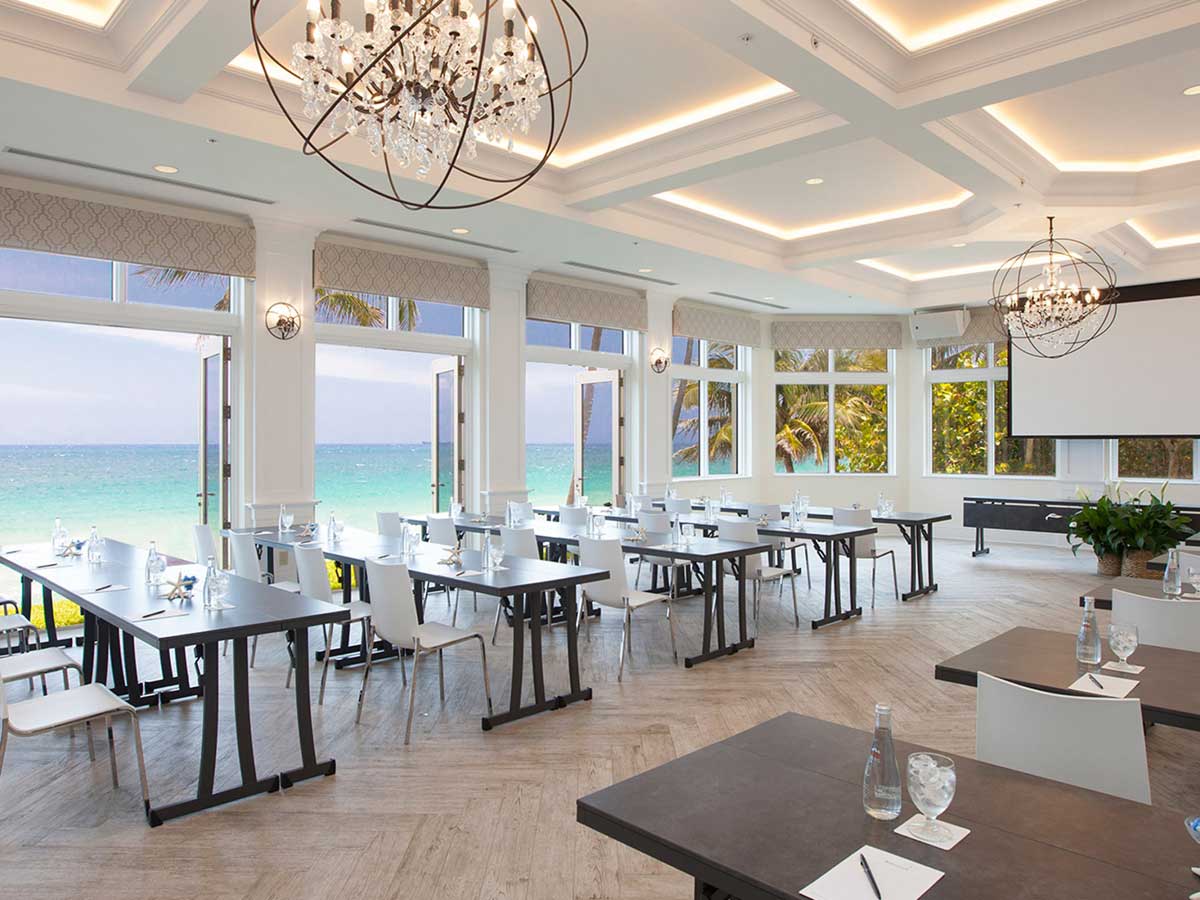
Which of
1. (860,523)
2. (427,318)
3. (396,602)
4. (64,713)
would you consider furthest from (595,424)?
(64,713)

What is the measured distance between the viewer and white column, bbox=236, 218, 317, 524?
23.2ft

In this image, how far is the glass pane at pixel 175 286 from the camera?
22.8ft

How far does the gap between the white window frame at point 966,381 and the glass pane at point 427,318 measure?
743cm

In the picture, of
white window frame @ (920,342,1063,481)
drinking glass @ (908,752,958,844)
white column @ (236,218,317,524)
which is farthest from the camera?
white window frame @ (920,342,1063,481)

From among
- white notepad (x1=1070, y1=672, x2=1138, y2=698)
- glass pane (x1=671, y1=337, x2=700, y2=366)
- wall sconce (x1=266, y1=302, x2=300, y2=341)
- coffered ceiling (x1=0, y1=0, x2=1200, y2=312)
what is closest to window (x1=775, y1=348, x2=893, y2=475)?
glass pane (x1=671, y1=337, x2=700, y2=366)

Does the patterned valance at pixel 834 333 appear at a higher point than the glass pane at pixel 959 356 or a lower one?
higher

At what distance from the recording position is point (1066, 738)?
204 cm

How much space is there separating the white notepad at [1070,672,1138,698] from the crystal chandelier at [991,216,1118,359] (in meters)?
5.46

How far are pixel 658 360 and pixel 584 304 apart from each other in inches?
58.8

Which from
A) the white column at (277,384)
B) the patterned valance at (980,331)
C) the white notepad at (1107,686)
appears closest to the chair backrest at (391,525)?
the white column at (277,384)

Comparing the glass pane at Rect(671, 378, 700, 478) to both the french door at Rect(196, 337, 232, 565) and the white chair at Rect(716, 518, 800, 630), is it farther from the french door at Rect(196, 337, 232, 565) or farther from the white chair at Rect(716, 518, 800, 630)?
the french door at Rect(196, 337, 232, 565)

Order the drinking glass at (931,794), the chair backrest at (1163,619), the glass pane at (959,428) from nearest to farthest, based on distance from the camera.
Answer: the drinking glass at (931,794) < the chair backrest at (1163,619) < the glass pane at (959,428)

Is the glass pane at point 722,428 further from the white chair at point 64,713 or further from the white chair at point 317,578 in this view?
the white chair at point 64,713

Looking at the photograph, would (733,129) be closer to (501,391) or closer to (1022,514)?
(501,391)
